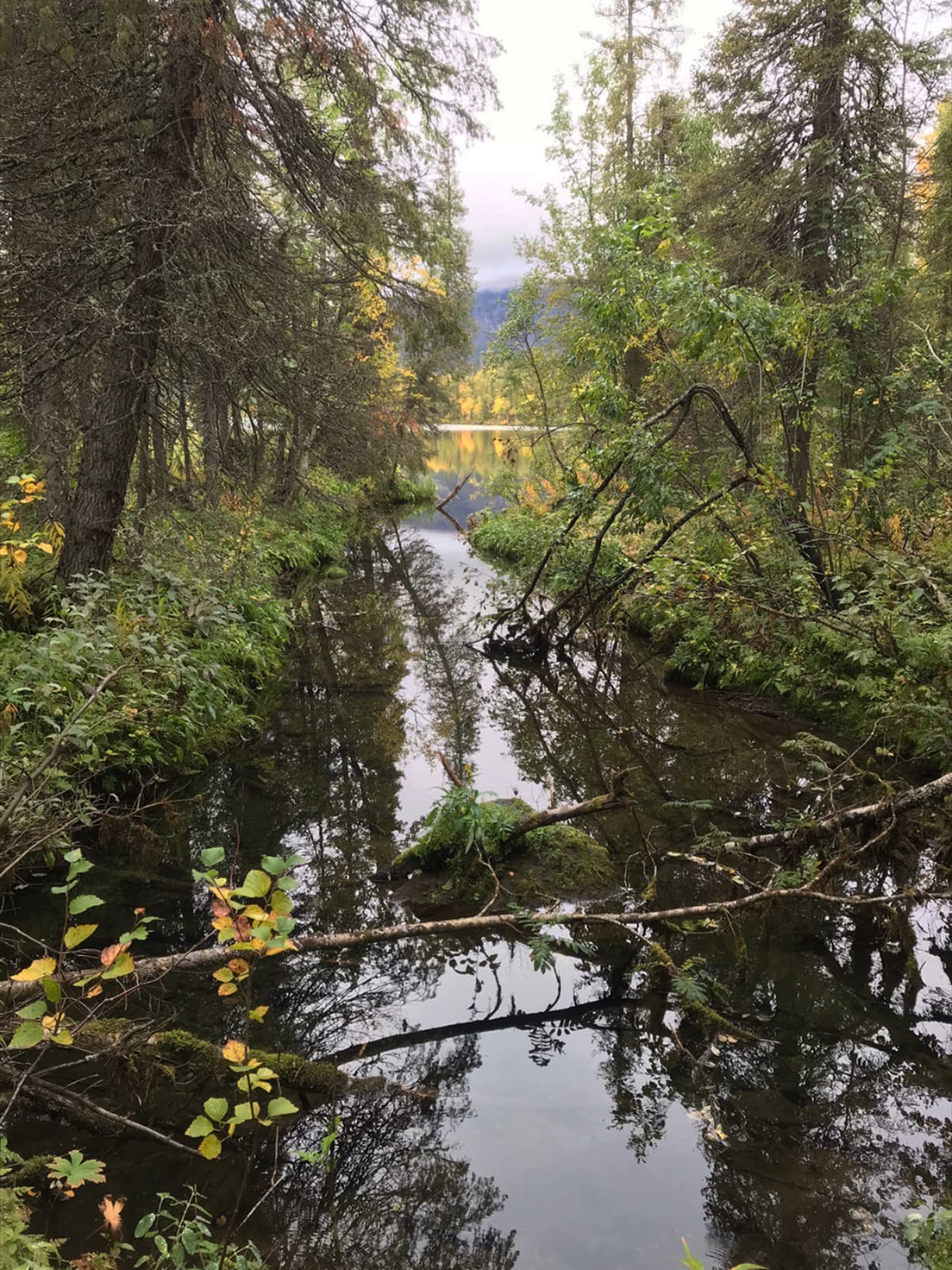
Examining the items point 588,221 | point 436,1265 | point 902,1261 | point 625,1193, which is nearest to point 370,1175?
point 436,1265

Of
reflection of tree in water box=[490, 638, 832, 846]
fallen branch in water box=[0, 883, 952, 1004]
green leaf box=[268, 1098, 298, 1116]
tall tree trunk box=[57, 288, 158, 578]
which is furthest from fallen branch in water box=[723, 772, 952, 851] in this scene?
tall tree trunk box=[57, 288, 158, 578]

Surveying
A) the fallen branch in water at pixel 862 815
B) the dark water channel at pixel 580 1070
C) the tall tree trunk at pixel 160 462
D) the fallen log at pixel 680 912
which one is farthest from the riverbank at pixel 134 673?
the fallen branch in water at pixel 862 815

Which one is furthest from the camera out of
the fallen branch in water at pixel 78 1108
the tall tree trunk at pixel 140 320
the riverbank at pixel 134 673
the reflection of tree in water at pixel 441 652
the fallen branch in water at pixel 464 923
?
the reflection of tree in water at pixel 441 652

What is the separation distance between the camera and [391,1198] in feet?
10.8

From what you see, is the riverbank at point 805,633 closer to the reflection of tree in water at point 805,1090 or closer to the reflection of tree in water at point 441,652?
the reflection of tree in water at point 805,1090

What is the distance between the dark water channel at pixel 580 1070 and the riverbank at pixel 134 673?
0.81 metres

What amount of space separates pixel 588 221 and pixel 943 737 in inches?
786

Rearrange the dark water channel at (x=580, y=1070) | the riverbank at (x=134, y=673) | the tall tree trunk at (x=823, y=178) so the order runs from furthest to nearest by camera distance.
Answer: the tall tree trunk at (x=823, y=178) → the riverbank at (x=134, y=673) → the dark water channel at (x=580, y=1070)

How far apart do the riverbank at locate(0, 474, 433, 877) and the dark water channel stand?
81cm

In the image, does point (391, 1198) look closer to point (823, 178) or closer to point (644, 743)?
point (644, 743)

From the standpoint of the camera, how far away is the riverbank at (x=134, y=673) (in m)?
4.80

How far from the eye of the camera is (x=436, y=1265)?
303cm

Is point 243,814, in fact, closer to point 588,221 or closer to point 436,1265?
point 436,1265

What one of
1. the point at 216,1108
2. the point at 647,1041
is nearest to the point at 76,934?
the point at 216,1108
